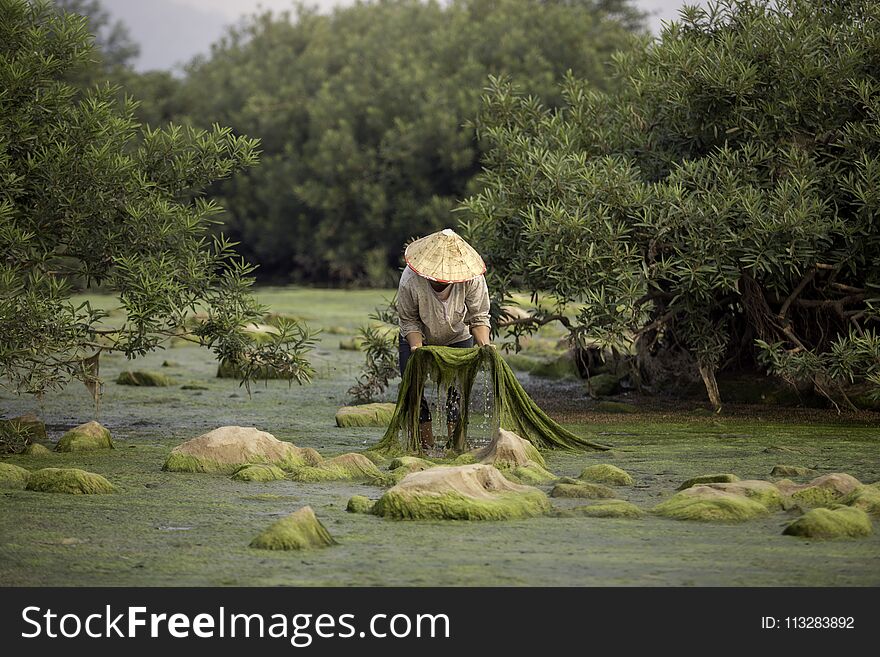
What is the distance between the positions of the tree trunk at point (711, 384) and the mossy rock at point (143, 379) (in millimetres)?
5555

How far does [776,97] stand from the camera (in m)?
10.8

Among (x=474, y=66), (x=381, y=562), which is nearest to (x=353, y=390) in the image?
(x=381, y=562)

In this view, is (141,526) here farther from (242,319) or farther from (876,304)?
(876,304)

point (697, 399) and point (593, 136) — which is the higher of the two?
point (593, 136)

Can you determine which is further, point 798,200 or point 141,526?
point 798,200

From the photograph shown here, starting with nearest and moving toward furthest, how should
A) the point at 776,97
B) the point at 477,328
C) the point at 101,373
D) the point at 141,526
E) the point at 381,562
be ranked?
1. the point at 381,562
2. the point at 141,526
3. the point at 477,328
4. the point at 776,97
5. the point at 101,373

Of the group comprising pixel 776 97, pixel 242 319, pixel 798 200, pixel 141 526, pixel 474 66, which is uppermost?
pixel 474 66

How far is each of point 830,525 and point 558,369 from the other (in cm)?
774

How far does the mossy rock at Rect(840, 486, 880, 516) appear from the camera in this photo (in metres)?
6.78

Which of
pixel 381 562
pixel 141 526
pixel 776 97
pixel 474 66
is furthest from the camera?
pixel 474 66

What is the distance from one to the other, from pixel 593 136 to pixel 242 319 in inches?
158

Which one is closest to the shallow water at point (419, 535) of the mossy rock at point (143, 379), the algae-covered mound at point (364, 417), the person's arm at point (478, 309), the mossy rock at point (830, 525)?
the mossy rock at point (830, 525)

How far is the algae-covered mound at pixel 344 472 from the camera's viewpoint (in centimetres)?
808

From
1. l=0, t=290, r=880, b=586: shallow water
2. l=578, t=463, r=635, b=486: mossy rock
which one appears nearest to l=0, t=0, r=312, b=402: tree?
l=0, t=290, r=880, b=586: shallow water
